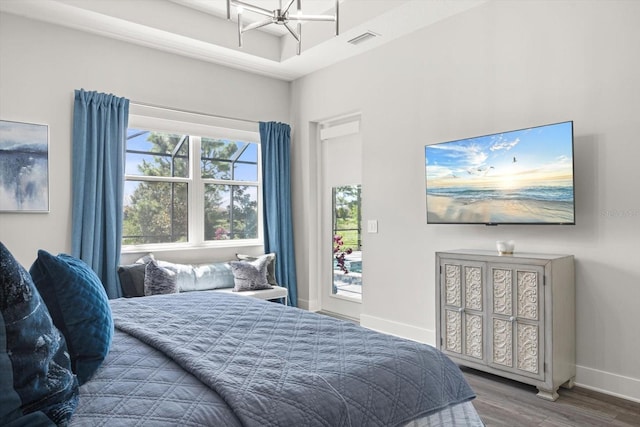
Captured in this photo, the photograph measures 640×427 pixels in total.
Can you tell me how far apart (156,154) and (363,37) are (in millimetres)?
2337

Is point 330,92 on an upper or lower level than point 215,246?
upper

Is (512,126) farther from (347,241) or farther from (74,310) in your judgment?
(74,310)

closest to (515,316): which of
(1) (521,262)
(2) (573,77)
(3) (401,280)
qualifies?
(1) (521,262)

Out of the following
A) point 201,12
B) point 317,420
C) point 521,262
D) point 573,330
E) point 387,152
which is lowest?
point 573,330

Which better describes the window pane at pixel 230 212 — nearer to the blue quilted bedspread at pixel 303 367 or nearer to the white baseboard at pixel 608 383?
the blue quilted bedspread at pixel 303 367

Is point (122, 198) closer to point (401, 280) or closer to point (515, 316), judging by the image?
point (401, 280)

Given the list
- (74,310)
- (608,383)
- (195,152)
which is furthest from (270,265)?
(74,310)

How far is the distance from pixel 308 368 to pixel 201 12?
3.83 metres

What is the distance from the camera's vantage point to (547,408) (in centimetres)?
266

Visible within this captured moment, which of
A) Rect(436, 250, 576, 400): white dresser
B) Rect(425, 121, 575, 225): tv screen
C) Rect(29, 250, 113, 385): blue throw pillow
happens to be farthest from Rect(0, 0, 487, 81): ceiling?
Rect(29, 250, 113, 385): blue throw pillow

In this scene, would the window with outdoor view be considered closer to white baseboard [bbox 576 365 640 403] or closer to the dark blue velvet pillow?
white baseboard [bbox 576 365 640 403]

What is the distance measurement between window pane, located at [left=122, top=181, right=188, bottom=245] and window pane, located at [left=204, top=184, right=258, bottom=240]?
29cm

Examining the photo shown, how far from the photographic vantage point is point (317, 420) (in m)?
1.21

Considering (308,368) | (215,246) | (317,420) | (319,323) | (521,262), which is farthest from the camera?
(215,246)
